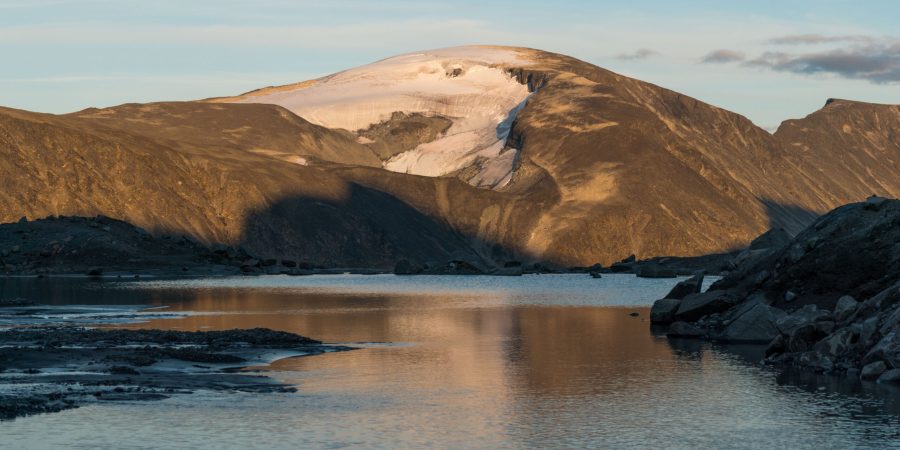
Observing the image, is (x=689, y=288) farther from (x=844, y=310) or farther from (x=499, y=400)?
(x=499, y=400)

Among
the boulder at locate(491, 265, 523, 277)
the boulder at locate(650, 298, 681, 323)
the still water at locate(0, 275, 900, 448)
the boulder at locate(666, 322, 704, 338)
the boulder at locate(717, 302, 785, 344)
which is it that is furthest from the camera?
the boulder at locate(491, 265, 523, 277)

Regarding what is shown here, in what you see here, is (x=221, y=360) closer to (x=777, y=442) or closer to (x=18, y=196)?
(x=777, y=442)

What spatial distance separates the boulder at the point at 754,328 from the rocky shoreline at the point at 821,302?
0.05 meters

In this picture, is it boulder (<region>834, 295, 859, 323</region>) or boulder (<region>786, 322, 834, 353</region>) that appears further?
boulder (<region>834, 295, 859, 323</region>)

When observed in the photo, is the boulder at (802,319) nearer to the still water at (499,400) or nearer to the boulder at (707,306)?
the still water at (499,400)

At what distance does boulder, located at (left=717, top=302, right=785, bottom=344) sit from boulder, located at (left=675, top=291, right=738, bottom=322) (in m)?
7.57

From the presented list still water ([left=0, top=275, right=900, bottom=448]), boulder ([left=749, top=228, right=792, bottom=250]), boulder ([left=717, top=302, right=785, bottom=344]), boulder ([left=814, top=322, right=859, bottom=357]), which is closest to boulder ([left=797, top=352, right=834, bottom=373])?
boulder ([left=814, top=322, right=859, bottom=357])

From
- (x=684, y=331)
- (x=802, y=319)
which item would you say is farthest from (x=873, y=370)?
(x=684, y=331)

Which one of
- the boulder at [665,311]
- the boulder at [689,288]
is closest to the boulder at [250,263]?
the boulder at [689,288]

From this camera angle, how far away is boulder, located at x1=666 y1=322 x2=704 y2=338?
71.0 metres

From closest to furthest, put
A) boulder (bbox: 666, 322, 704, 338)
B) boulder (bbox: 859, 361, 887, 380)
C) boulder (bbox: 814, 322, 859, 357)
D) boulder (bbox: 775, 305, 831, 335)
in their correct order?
1. boulder (bbox: 859, 361, 887, 380)
2. boulder (bbox: 814, 322, 859, 357)
3. boulder (bbox: 775, 305, 831, 335)
4. boulder (bbox: 666, 322, 704, 338)

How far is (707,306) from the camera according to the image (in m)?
76.8

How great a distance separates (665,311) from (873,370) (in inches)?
1199

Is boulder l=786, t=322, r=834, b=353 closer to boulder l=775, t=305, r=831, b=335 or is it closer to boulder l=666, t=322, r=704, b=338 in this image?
boulder l=775, t=305, r=831, b=335
